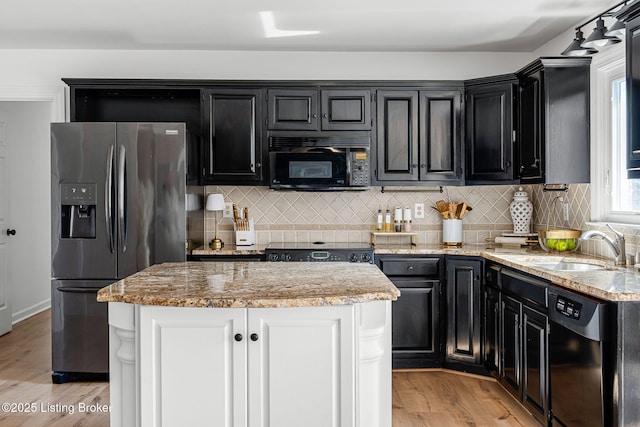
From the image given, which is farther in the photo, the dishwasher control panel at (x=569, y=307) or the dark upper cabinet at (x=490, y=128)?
the dark upper cabinet at (x=490, y=128)

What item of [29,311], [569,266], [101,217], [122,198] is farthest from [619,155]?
[29,311]

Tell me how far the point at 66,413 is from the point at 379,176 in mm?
2733

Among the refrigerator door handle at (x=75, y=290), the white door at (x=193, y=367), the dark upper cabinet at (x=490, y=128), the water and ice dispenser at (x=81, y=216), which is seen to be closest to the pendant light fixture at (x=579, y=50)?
the dark upper cabinet at (x=490, y=128)

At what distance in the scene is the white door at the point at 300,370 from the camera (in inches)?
80.3

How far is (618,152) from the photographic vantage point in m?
3.44

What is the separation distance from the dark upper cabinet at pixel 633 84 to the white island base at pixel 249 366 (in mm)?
1546

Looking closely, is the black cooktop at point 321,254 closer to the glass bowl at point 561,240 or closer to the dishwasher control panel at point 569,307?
the glass bowl at point 561,240

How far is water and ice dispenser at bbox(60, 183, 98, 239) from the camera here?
3.73m

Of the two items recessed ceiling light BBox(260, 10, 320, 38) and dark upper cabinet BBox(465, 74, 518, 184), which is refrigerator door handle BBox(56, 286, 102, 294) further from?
dark upper cabinet BBox(465, 74, 518, 184)

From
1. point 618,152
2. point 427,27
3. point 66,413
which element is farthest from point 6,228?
point 618,152

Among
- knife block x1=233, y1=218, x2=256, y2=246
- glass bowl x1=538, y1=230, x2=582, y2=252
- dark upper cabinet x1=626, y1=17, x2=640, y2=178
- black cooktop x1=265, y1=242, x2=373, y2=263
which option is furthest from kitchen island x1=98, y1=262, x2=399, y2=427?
knife block x1=233, y1=218, x2=256, y2=246

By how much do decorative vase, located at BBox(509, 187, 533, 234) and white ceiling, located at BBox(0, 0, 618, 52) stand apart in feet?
4.15

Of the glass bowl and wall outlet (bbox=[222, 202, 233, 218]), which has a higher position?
wall outlet (bbox=[222, 202, 233, 218])

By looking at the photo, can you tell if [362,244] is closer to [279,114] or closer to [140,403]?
[279,114]
